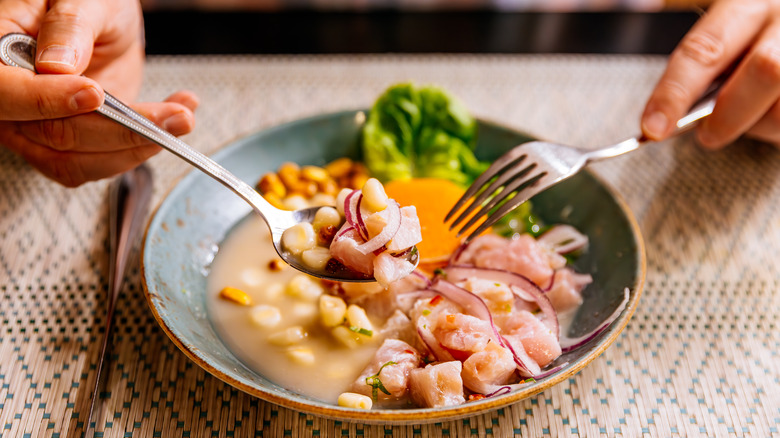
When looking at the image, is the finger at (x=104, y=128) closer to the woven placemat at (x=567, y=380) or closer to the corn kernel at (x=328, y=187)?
the woven placemat at (x=567, y=380)

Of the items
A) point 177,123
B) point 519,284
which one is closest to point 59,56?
point 177,123

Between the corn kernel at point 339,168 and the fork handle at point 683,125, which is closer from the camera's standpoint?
the fork handle at point 683,125

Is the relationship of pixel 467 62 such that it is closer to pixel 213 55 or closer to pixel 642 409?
pixel 213 55

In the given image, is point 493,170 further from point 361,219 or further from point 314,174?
point 314,174

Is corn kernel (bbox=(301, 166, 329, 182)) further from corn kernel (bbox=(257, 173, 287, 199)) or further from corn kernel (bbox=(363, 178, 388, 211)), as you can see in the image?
corn kernel (bbox=(363, 178, 388, 211))

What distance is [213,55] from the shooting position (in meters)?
3.54

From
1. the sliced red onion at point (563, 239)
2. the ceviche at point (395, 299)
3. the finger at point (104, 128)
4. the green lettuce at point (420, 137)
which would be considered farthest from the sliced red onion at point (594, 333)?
the finger at point (104, 128)

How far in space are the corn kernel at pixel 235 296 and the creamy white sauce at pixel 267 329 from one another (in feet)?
0.06

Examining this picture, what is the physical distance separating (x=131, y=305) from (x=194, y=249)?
11.2 inches

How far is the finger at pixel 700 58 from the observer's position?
2.16 m

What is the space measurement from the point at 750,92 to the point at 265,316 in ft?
6.30

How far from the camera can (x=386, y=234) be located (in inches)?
66.8

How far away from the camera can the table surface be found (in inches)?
67.7

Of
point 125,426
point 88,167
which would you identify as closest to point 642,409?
point 125,426
